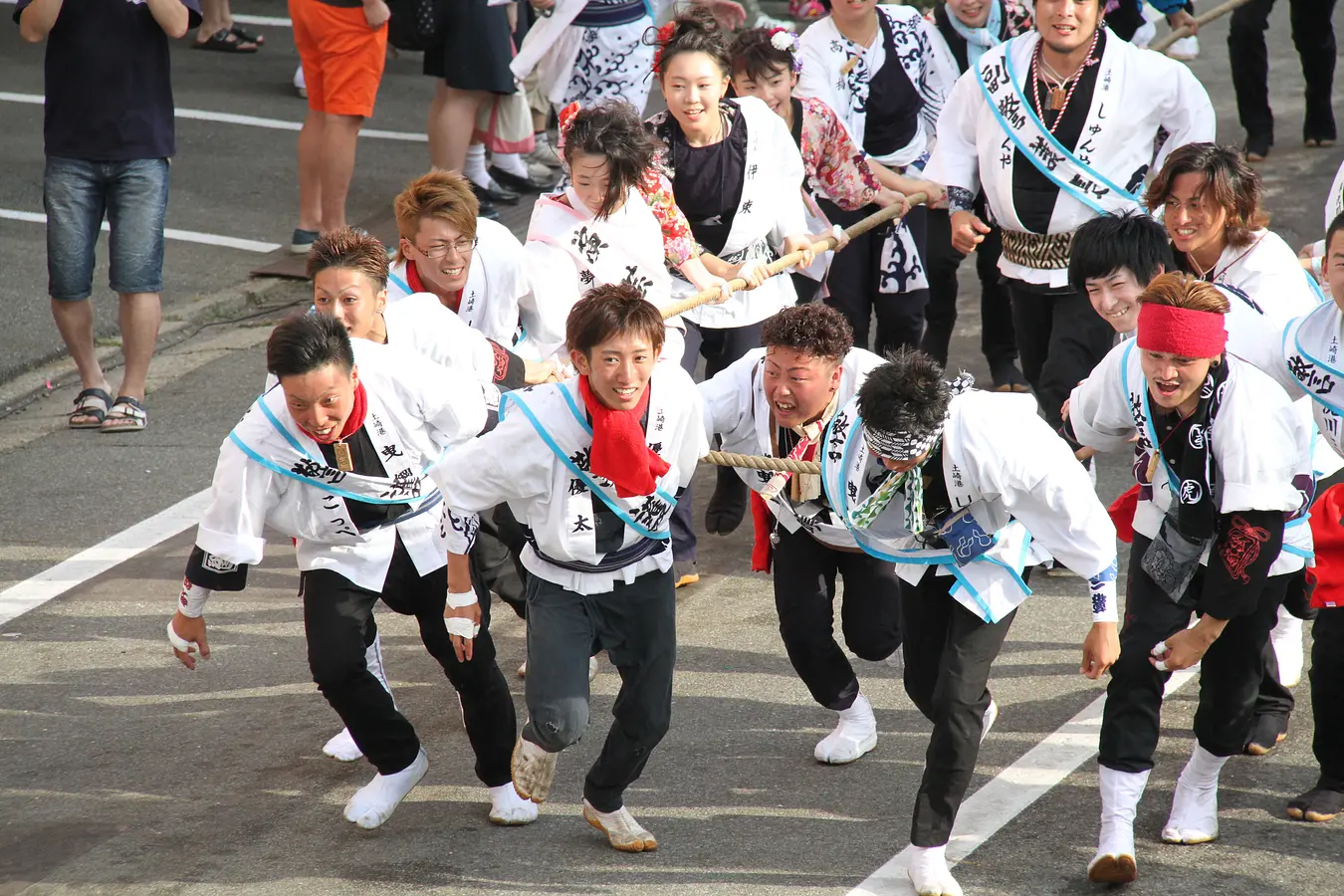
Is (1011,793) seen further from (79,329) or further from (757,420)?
(79,329)

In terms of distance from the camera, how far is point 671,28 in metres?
5.46

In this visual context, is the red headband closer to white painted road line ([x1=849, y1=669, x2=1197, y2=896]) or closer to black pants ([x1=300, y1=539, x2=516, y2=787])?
white painted road line ([x1=849, y1=669, x2=1197, y2=896])

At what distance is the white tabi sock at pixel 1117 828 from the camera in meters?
3.57

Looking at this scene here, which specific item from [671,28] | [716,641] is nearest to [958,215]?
[671,28]

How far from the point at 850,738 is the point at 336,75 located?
4.86 meters

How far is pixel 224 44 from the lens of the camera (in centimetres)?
1145

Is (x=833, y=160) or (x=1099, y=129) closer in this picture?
(x=1099, y=129)

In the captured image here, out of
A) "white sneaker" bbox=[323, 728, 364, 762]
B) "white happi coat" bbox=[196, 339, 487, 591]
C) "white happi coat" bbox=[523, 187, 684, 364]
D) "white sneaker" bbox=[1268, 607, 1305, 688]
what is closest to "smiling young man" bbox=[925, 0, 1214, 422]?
"white sneaker" bbox=[1268, 607, 1305, 688]

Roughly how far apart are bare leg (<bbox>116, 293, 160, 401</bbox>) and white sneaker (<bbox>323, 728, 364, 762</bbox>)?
2.83m

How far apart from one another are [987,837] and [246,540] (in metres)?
1.98

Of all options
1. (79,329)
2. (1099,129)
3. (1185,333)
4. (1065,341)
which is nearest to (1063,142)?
(1099,129)

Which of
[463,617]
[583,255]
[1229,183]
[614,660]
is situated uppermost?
[1229,183]

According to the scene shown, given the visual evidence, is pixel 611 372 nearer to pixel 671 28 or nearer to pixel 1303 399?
pixel 1303 399

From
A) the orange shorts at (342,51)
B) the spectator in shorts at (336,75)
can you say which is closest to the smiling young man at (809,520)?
the spectator in shorts at (336,75)
